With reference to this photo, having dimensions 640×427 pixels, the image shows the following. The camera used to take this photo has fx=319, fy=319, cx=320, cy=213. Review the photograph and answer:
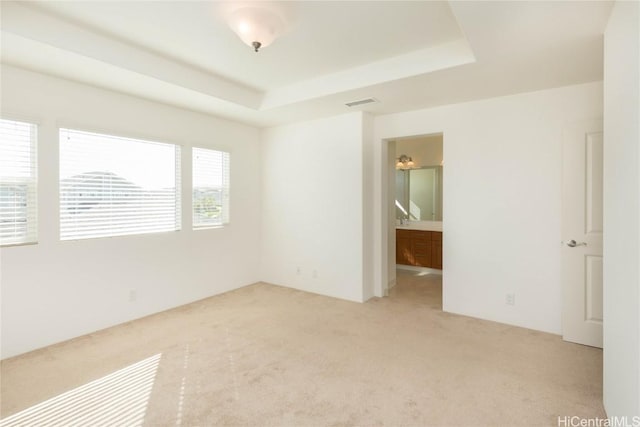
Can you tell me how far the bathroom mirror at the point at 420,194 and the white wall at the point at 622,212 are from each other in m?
4.05

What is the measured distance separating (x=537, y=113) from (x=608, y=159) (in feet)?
5.37

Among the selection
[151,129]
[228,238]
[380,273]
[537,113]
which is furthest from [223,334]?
[537,113]

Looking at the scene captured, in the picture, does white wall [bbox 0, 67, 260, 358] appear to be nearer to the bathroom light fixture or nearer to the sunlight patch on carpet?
the sunlight patch on carpet

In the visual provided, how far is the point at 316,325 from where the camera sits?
11.2 ft

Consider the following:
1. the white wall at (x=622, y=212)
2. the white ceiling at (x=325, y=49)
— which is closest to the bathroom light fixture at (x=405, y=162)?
the white ceiling at (x=325, y=49)

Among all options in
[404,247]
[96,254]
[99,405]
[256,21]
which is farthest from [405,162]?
[99,405]

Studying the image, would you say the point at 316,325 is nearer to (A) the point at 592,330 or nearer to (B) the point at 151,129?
(A) the point at 592,330

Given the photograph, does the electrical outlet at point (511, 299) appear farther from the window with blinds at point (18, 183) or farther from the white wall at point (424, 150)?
the window with blinds at point (18, 183)

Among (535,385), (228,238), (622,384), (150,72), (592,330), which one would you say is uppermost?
(150,72)

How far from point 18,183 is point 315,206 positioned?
10.3 ft

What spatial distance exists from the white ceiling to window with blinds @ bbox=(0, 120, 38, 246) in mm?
573

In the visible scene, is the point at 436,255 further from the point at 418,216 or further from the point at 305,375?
the point at 305,375

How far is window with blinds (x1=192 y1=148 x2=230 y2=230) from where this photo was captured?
4.27 m

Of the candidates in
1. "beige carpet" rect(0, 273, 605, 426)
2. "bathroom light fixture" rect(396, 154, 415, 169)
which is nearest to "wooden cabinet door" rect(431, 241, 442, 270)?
"bathroom light fixture" rect(396, 154, 415, 169)
